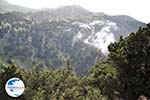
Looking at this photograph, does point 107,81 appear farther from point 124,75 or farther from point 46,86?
point 46,86

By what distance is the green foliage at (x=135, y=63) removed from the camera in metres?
47.0

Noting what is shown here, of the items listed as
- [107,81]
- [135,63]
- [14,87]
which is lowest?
[107,81]

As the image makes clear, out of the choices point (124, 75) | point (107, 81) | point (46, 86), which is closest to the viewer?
point (46, 86)

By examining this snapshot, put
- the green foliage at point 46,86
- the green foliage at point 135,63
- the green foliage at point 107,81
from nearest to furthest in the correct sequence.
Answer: the green foliage at point 46,86 < the green foliage at point 135,63 < the green foliage at point 107,81

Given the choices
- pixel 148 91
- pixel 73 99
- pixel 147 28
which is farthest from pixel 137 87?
pixel 73 99

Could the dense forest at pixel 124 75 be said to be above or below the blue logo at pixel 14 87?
below

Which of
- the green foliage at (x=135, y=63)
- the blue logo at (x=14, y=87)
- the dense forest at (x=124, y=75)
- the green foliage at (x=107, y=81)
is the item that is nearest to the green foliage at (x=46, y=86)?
the dense forest at (x=124, y=75)

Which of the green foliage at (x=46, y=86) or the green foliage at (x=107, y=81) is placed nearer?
the green foliage at (x=46, y=86)

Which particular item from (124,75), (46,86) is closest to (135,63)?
(124,75)

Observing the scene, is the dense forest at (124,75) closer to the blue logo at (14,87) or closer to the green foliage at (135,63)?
the green foliage at (135,63)

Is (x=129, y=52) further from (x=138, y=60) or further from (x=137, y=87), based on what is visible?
(x=137, y=87)

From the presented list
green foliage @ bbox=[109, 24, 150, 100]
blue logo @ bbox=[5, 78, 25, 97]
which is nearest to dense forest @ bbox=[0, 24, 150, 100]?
green foliage @ bbox=[109, 24, 150, 100]

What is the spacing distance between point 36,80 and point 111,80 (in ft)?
36.6

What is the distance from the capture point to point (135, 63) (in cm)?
4734
